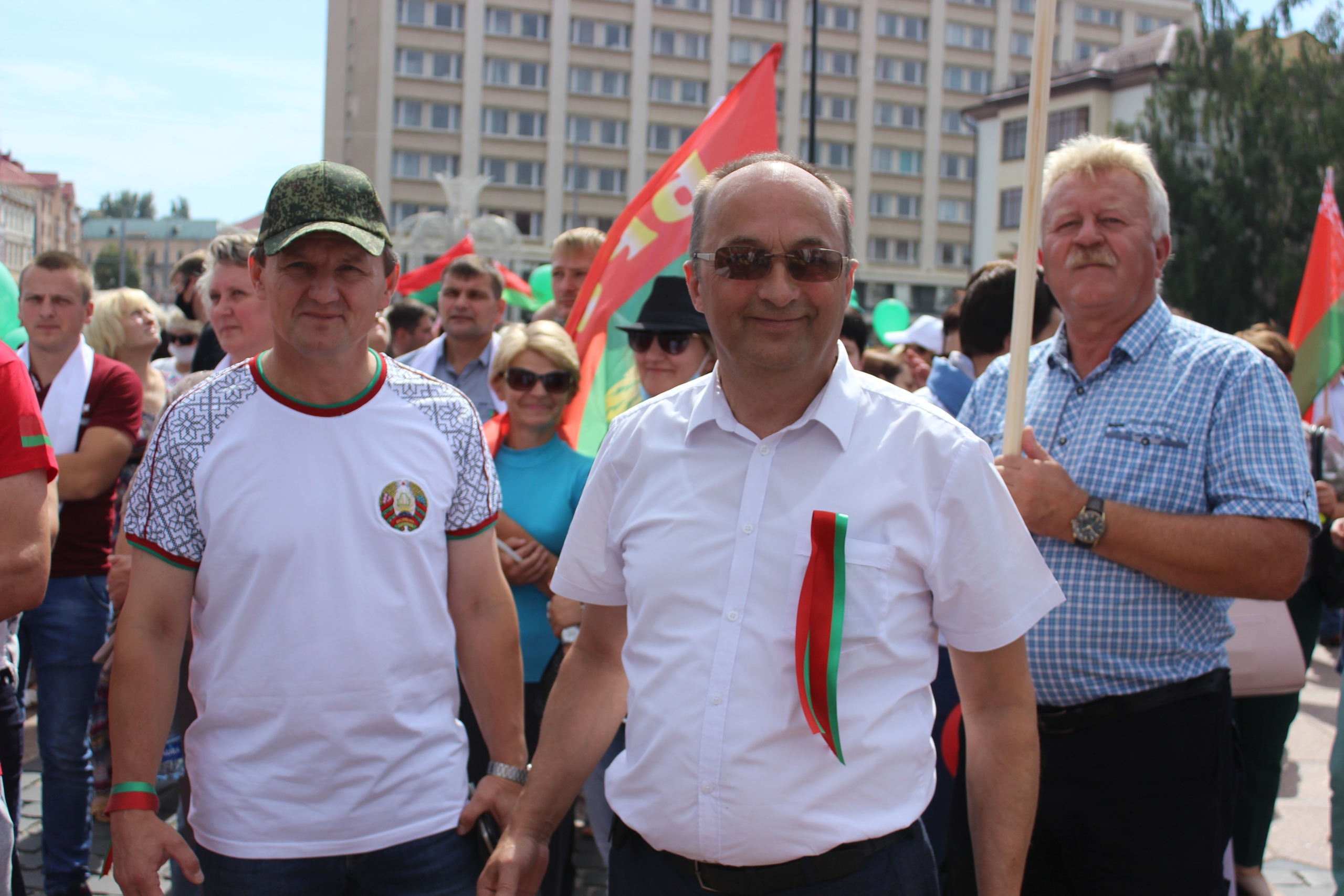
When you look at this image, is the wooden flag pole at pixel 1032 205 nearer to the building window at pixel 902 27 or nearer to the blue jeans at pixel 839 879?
the blue jeans at pixel 839 879

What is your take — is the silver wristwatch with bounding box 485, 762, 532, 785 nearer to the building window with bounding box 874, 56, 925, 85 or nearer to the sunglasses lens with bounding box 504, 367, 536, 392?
the sunglasses lens with bounding box 504, 367, 536, 392

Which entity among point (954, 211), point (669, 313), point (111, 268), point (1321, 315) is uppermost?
point (954, 211)

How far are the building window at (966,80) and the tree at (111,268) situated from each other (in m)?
55.6

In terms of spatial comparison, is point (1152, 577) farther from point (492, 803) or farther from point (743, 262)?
point (492, 803)

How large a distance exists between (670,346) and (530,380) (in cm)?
52

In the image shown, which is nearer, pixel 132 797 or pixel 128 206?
pixel 132 797

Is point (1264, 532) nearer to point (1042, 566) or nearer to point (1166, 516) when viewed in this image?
point (1166, 516)

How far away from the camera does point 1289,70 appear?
109ft

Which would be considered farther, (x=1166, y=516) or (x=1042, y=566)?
(x=1166, y=516)

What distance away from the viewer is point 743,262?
1832 millimetres

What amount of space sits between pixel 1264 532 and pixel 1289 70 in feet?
123

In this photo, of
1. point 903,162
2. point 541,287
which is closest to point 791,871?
point 541,287

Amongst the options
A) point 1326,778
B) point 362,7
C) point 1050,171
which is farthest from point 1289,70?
point 362,7

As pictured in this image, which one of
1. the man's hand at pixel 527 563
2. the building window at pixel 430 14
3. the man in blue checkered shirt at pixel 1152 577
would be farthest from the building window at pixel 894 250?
the man in blue checkered shirt at pixel 1152 577
